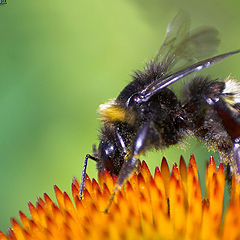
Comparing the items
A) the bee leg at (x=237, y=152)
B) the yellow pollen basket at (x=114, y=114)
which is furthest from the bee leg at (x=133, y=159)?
the bee leg at (x=237, y=152)

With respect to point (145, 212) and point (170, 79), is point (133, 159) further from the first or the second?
point (170, 79)

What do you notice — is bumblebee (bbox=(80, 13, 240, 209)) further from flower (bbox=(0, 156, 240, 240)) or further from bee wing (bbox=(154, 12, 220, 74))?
bee wing (bbox=(154, 12, 220, 74))

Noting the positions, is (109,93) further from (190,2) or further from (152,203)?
(152,203)

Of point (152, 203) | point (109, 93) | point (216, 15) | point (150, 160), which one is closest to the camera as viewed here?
point (152, 203)

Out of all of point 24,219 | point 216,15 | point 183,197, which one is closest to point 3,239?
point 24,219

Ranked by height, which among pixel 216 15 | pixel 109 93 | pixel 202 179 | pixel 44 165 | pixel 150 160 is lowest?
pixel 202 179

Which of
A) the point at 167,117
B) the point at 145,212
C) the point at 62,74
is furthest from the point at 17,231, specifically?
the point at 62,74

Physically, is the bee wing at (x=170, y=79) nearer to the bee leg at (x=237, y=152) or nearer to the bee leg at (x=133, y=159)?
the bee leg at (x=133, y=159)
